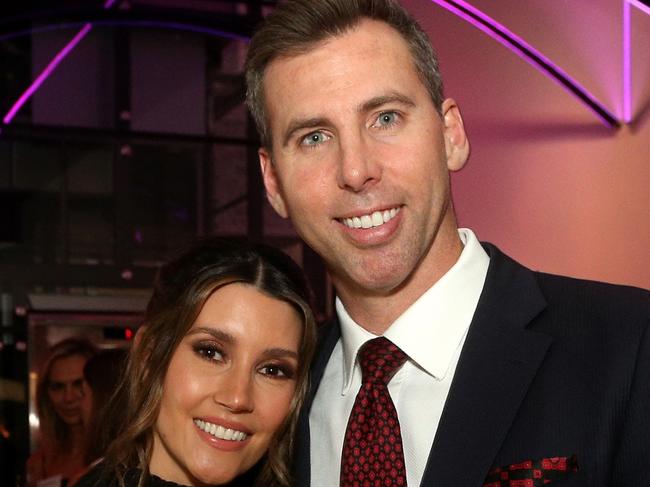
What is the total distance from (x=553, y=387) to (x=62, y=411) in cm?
465

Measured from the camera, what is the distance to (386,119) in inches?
90.5

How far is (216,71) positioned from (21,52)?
1.37m

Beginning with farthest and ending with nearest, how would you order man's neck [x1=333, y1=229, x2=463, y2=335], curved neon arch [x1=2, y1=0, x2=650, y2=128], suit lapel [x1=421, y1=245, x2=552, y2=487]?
1. curved neon arch [x1=2, y1=0, x2=650, y2=128]
2. man's neck [x1=333, y1=229, x2=463, y2=335]
3. suit lapel [x1=421, y1=245, x2=552, y2=487]

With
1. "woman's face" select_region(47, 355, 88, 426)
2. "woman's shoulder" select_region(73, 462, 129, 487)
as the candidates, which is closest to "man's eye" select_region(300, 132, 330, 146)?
"woman's shoulder" select_region(73, 462, 129, 487)

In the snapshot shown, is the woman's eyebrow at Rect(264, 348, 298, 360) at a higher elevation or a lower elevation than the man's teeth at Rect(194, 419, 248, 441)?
higher

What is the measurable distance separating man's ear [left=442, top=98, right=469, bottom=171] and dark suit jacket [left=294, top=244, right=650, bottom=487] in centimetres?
35

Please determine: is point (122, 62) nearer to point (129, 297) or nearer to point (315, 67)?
point (129, 297)

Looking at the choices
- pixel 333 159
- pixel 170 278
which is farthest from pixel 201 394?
pixel 333 159

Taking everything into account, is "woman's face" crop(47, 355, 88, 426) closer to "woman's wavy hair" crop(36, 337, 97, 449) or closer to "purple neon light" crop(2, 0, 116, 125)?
"woman's wavy hair" crop(36, 337, 97, 449)

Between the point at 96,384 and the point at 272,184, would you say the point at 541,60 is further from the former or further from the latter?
the point at 272,184

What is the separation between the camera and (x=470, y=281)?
7.68 ft

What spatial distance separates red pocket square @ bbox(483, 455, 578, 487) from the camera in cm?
196

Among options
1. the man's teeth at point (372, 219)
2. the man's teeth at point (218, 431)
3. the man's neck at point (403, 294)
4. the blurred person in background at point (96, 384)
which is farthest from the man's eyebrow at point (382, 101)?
the blurred person in background at point (96, 384)

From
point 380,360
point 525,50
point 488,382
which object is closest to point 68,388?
point 525,50
